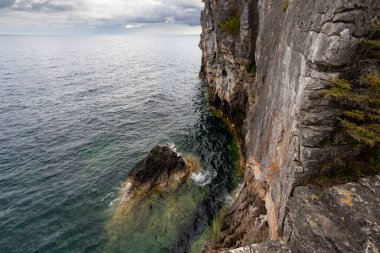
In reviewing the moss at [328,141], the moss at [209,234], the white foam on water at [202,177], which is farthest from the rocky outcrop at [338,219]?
the white foam on water at [202,177]

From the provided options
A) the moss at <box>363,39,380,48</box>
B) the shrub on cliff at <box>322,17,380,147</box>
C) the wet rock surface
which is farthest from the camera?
the wet rock surface

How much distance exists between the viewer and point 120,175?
31.3 m

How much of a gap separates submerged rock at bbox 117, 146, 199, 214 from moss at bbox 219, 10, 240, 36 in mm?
19072

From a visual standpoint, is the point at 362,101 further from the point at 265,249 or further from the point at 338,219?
the point at 265,249

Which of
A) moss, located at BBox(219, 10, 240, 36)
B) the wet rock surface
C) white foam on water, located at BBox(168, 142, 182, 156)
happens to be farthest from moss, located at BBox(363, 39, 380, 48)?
white foam on water, located at BBox(168, 142, 182, 156)

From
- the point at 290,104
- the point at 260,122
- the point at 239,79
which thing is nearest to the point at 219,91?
the point at 239,79

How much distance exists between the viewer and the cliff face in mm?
10375

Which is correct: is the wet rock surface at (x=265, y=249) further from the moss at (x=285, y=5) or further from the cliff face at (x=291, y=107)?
Answer: the moss at (x=285, y=5)

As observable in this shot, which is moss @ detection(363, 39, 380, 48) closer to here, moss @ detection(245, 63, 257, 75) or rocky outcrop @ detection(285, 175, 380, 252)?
rocky outcrop @ detection(285, 175, 380, 252)

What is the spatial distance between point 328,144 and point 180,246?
608 inches

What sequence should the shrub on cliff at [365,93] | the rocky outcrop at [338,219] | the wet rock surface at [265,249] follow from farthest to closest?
the wet rock surface at [265,249] → the shrub on cliff at [365,93] → the rocky outcrop at [338,219]

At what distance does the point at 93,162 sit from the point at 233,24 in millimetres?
27199

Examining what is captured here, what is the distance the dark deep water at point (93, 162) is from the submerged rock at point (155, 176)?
1.47m

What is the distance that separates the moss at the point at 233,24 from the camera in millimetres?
34781
